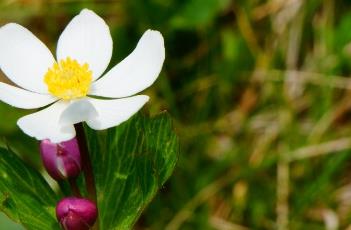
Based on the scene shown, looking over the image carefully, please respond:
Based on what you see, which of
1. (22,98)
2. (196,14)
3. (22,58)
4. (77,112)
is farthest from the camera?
(196,14)

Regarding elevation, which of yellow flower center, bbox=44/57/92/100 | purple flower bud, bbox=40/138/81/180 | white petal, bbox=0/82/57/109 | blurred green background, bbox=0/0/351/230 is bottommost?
purple flower bud, bbox=40/138/81/180

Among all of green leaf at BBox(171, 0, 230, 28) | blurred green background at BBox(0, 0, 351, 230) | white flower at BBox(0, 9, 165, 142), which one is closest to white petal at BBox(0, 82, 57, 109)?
white flower at BBox(0, 9, 165, 142)

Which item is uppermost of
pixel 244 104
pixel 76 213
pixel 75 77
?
pixel 244 104

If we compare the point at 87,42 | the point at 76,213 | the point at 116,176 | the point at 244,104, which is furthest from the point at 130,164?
the point at 244,104

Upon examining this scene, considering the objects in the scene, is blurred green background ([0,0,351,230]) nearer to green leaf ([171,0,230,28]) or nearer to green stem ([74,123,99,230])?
green leaf ([171,0,230,28])

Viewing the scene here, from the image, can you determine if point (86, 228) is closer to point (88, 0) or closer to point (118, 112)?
point (118, 112)

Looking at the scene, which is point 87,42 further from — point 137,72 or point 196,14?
point 196,14
